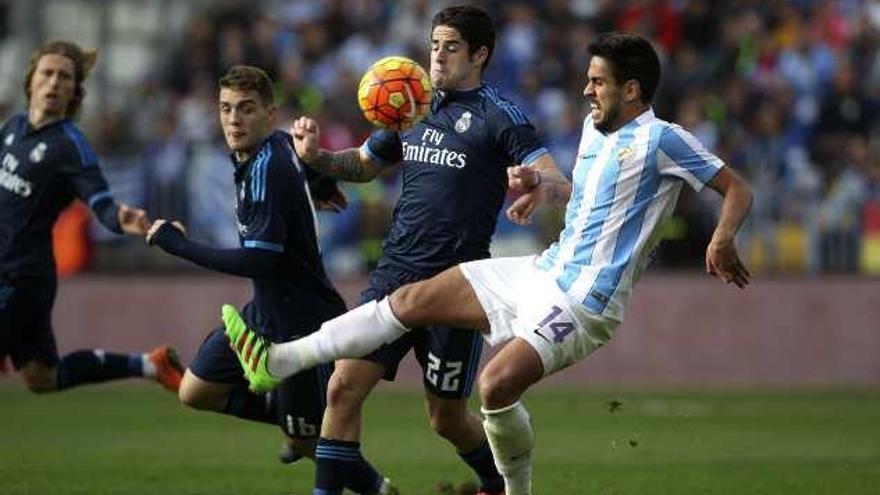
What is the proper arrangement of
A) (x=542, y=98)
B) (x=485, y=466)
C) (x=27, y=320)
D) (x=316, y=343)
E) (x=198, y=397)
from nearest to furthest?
1. (x=316, y=343)
2. (x=485, y=466)
3. (x=198, y=397)
4. (x=27, y=320)
5. (x=542, y=98)

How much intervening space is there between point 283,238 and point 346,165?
0.68 meters

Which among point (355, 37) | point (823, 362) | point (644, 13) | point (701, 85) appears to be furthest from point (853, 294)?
point (355, 37)

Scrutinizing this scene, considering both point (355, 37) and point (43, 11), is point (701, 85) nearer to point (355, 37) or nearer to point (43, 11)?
point (355, 37)

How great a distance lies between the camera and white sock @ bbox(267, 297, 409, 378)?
913 centimetres

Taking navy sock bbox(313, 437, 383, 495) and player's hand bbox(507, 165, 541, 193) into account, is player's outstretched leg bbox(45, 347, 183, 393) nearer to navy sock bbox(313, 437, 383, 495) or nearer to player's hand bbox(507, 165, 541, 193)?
navy sock bbox(313, 437, 383, 495)

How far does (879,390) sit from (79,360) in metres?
10.9

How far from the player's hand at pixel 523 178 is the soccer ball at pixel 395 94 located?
1.04m

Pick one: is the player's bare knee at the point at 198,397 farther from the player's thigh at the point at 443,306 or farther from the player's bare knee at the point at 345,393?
the player's thigh at the point at 443,306

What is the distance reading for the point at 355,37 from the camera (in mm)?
23328

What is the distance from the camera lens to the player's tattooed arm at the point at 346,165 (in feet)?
32.7

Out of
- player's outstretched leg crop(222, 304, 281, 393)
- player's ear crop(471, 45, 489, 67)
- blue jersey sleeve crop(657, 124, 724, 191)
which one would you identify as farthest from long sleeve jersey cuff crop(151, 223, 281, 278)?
blue jersey sleeve crop(657, 124, 724, 191)

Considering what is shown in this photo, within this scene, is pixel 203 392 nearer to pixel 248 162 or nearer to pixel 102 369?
pixel 248 162

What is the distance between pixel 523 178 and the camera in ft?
29.8

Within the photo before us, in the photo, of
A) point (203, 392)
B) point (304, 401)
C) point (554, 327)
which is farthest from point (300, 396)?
point (554, 327)
